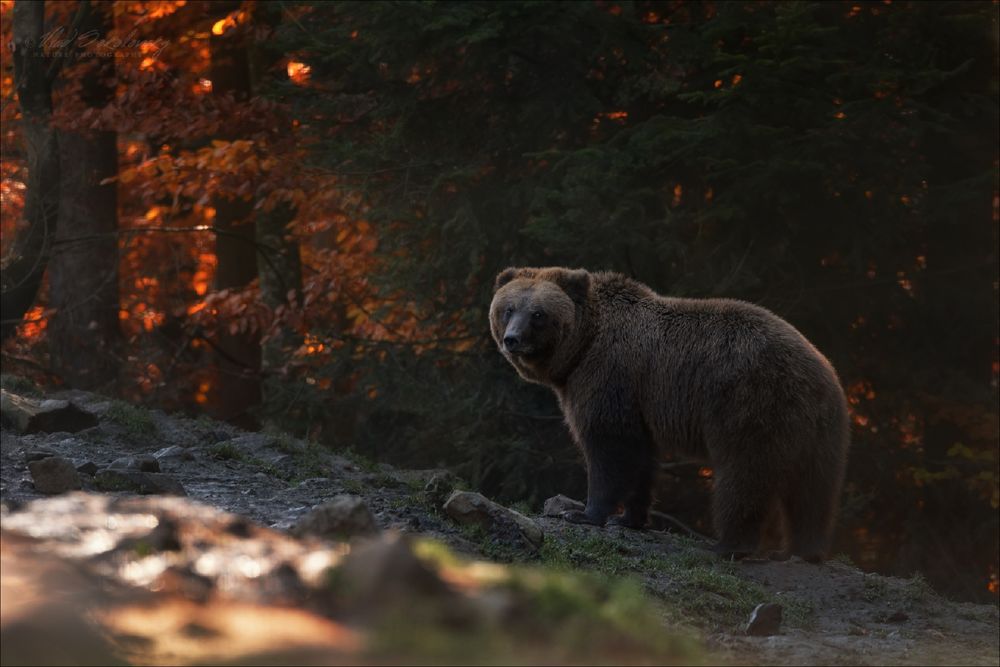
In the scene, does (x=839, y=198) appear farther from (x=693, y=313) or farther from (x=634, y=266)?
(x=693, y=313)

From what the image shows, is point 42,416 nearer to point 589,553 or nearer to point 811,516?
point 589,553

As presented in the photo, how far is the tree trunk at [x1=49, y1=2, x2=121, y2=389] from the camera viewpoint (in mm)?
16875

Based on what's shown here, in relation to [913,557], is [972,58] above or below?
above

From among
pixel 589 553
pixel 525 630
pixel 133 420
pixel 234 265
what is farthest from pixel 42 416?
pixel 234 265

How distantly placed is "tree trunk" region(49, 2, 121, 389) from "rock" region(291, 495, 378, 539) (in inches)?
490

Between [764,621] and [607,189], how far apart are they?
601cm

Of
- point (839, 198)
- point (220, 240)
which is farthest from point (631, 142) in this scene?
point (220, 240)

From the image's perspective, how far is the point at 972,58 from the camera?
39.8ft

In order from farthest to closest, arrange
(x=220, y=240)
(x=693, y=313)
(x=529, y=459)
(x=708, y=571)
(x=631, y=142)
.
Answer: (x=220, y=240), (x=529, y=459), (x=631, y=142), (x=693, y=313), (x=708, y=571)

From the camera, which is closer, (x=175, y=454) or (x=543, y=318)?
(x=175, y=454)

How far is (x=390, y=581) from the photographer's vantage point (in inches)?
162

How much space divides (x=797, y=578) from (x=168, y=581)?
16.7ft

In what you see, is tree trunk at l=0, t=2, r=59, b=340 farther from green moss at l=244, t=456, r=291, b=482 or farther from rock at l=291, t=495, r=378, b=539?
rock at l=291, t=495, r=378, b=539

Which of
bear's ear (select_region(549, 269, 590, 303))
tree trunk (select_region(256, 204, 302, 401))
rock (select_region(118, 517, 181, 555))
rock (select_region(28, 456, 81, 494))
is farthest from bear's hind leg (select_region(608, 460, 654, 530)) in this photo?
tree trunk (select_region(256, 204, 302, 401))
